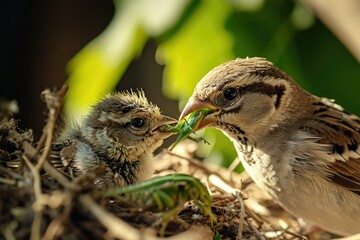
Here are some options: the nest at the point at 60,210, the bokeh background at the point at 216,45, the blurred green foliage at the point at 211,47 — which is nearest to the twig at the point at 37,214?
the nest at the point at 60,210

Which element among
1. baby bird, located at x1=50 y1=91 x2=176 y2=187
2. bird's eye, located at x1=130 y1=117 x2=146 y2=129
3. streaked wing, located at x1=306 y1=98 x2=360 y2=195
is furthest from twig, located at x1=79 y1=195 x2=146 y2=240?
streaked wing, located at x1=306 y1=98 x2=360 y2=195

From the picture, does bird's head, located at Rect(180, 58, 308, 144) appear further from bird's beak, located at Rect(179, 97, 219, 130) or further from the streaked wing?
the streaked wing

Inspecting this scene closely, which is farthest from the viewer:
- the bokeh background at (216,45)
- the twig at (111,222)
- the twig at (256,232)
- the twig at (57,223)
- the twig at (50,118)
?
the bokeh background at (216,45)

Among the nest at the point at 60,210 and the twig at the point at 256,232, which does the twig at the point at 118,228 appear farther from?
the twig at the point at 256,232

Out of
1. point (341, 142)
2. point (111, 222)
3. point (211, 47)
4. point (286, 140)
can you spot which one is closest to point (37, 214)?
point (111, 222)

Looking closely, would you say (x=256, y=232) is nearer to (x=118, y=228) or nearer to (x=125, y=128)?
(x=125, y=128)

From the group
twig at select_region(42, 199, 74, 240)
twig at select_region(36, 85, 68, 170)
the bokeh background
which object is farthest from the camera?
the bokeh background
